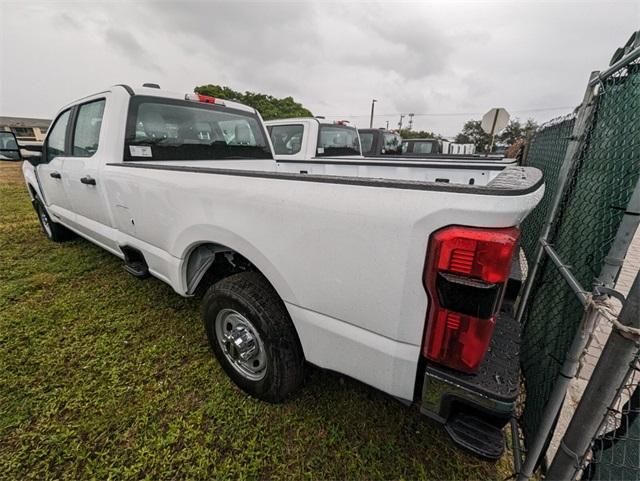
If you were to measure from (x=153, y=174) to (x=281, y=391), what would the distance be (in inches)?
69.0

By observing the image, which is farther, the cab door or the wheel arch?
the cab door

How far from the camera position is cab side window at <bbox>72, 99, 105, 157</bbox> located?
291cm

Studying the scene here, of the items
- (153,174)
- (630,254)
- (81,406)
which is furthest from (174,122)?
(630,254)

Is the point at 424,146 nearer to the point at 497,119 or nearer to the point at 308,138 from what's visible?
the point at 497,119

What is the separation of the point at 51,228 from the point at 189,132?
3.42 metres

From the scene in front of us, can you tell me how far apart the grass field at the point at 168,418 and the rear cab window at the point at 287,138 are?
3.84m

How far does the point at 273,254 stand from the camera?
4.95 feet

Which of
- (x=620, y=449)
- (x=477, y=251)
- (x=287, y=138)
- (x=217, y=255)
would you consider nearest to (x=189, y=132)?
(x=217, y=255)

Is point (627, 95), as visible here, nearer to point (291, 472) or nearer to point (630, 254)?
point (291, 472)

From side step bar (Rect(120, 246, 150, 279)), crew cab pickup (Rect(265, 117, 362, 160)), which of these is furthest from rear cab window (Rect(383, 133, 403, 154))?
side step bar (Rect(120, 246, 150, 279))

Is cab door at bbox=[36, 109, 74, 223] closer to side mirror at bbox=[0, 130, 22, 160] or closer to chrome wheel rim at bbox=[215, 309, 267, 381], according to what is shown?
side mirror at bbox=[0, 130, 22, 160]

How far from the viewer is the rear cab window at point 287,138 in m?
5.59

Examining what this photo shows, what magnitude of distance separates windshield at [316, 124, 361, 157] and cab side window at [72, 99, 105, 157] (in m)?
3.51

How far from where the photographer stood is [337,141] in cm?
638
